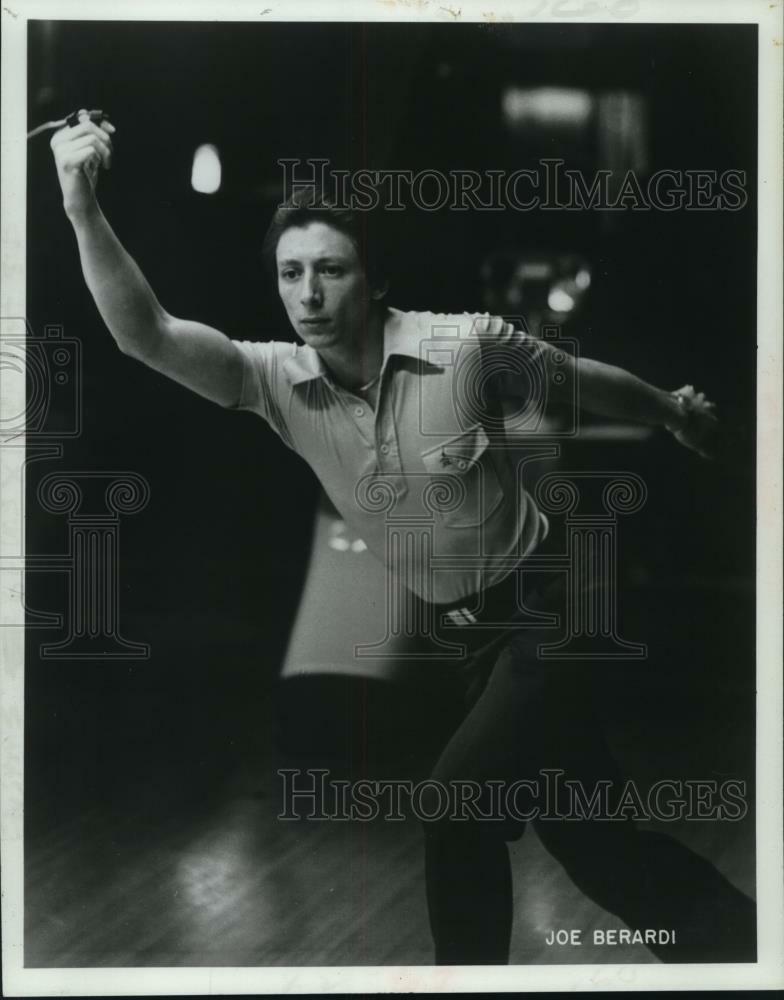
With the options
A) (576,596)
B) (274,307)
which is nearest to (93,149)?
(274,307)

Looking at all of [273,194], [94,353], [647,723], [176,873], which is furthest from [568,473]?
[176,873]

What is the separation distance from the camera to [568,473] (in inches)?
139

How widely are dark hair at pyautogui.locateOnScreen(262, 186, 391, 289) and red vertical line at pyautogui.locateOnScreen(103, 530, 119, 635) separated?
1.02 m

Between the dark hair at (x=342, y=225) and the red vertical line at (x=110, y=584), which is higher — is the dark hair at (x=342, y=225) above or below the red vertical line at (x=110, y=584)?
above

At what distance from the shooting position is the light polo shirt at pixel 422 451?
3.53 m

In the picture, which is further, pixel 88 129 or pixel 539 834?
pixel 539 834

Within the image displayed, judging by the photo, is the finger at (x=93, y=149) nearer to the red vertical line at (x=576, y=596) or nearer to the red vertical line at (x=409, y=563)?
the red vertical line at (x=409, y=563)

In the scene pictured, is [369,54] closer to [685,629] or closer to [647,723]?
[685,629]

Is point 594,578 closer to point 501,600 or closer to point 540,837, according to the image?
point 501,600

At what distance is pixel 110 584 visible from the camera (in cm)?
353

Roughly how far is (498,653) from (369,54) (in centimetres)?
195

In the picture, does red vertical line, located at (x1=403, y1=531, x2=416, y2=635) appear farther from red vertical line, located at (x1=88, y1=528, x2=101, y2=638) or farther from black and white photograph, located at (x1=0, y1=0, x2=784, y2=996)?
red vertical line, located at (x1=88, y1=528, x2=101, y2=638)

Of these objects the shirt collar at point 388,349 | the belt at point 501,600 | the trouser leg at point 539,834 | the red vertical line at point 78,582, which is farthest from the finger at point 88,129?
the trouser leg at point 539,834

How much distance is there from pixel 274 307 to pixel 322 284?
170 millimetres
